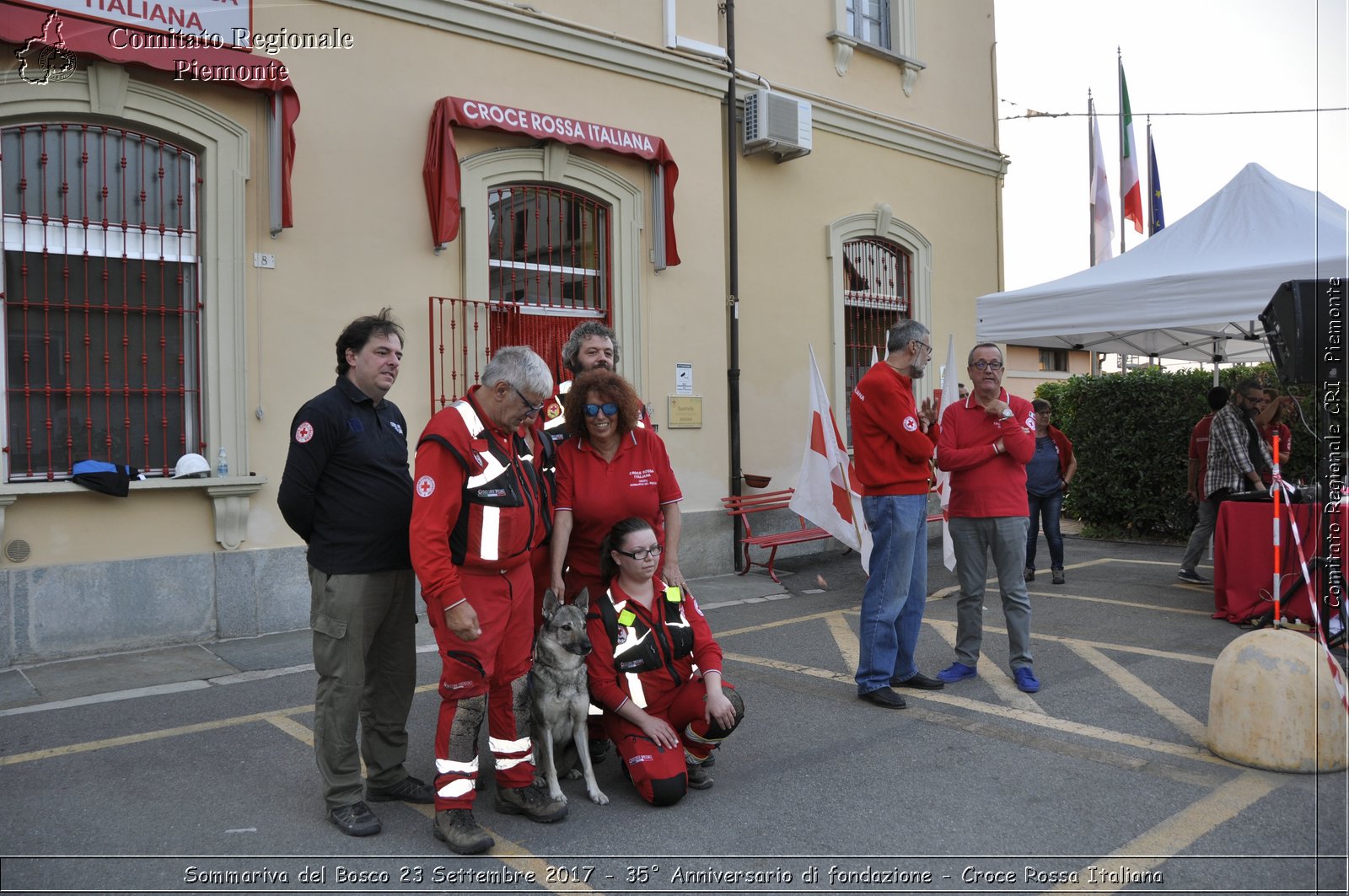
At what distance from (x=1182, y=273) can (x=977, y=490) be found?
12.7 feet

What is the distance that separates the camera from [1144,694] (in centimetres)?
566

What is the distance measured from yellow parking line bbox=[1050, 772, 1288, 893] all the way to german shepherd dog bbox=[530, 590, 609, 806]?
1848mm

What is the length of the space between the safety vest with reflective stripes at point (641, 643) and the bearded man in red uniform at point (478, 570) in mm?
442

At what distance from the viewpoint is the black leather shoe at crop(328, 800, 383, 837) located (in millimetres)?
3842

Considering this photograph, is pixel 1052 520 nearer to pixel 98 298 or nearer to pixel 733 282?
pixel 733 282

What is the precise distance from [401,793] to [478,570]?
44.7 inches

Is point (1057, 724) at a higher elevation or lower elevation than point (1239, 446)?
lower

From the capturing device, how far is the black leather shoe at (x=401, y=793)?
4.20m

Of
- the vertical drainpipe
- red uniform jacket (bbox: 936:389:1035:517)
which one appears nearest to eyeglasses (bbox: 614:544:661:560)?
red uniform jacket (bbox: 936:389:1035:517)

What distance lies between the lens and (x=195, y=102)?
7203 mm

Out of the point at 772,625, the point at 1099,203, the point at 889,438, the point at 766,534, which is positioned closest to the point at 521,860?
the point at 889,438

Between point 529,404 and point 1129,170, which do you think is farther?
point 1129,170

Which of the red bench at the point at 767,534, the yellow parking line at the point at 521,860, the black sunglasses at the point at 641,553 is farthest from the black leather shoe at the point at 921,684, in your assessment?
the red bench at the point at 767,534

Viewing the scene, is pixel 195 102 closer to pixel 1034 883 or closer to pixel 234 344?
pixel 234 344
